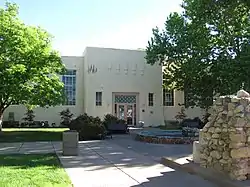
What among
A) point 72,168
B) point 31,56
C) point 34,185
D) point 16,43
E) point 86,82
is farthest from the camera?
point 86,82

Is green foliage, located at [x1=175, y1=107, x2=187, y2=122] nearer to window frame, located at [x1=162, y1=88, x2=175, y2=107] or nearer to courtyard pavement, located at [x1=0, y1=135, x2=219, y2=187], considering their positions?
window frame, located at [x1=162, y1=88, x2=175, y2=107]

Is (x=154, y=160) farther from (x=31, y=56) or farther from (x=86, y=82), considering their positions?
(x=86, y=82)

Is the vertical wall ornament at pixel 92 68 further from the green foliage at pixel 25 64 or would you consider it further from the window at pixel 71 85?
the green foliage at pixel 25 64

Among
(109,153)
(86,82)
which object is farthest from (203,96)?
(109,153)

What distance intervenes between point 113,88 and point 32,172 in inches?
1002

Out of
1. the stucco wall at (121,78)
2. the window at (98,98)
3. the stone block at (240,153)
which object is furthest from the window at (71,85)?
the stone block at (240,153)

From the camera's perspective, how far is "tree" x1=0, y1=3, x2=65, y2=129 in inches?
732

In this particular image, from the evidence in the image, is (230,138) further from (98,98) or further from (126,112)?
(126,112)

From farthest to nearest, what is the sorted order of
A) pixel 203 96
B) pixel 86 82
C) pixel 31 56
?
pixel 86 82 → pixel 203 96 → pixel 31 56

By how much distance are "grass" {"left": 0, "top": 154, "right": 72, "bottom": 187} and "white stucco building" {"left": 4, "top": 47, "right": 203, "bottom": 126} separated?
2218cm

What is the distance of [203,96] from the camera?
29.4 m

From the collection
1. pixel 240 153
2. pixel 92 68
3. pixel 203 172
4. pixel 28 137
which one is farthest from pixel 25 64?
pixel 240 153

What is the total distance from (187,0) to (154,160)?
19206mm

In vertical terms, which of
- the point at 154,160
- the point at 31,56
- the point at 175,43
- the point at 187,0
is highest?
the point at 187,0
